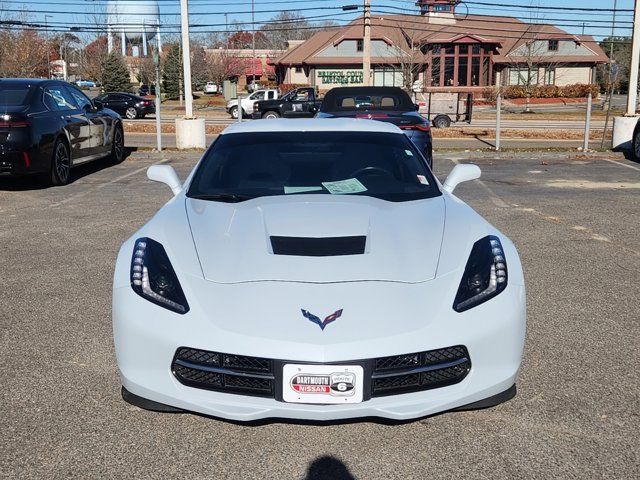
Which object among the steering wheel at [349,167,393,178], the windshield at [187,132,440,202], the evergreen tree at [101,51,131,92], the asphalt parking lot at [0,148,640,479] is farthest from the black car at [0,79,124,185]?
the evergreen tree at [101,51,131,92]

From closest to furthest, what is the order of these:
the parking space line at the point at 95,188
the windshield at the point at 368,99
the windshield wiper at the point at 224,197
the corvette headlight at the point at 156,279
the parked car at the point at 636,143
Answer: the corvette headlight at the point at 156,279
the windshield wiper at the point at 224,197
the parking space line at the point at 95,188
the windshield at the point at 368,99
the parked car at the point at 636,143

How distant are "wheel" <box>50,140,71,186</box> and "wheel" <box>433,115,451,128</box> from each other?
19781 mm

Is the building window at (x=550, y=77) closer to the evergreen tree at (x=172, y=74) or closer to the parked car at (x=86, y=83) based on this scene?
the evergreen tree at (x=172, y=74)

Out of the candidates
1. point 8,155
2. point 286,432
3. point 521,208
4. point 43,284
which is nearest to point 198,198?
point 286,432

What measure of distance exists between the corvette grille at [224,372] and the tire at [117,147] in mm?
11472

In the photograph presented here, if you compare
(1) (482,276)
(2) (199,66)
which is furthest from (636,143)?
(2) (199,66)

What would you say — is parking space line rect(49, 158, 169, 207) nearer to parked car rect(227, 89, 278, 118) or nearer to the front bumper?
the front bumper

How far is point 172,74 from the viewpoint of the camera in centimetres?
5962

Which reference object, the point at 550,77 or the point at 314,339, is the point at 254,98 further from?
the point at 550,77

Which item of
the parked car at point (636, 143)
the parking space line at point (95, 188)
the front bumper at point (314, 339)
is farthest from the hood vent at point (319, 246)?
the parked car at point (636, 143)

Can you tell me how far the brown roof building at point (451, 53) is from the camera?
5572 cm

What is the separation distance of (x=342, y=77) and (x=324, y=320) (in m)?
58.0

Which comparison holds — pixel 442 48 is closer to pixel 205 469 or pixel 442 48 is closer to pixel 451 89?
pixel 451 89

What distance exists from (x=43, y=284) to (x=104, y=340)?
5.09 ft
